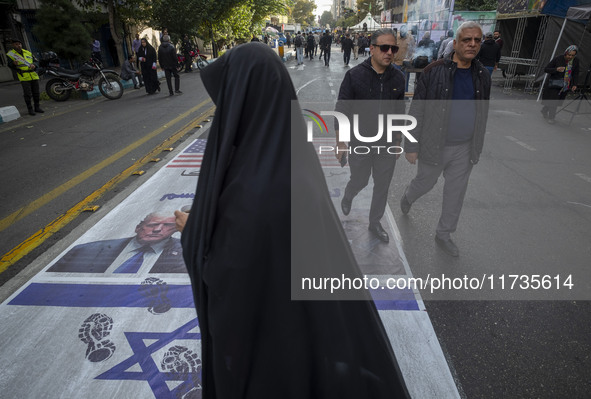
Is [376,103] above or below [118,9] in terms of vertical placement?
below

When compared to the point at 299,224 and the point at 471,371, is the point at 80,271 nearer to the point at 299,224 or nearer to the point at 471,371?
the point at 299,224

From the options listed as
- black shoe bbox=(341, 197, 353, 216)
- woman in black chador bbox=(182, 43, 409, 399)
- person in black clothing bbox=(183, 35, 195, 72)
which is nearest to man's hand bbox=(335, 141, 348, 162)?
black shoe bbox=(341, 197, 353, 216)

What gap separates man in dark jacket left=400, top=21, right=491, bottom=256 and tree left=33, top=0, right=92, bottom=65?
15.3 meters

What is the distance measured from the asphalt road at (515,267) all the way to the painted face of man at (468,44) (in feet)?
6.26

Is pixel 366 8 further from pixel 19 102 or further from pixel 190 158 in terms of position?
pixel 190 158

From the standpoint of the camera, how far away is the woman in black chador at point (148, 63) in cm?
1295

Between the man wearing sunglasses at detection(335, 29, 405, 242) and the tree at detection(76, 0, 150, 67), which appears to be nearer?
the man wearing sunglasses at detection(335, 29, 405, 242)

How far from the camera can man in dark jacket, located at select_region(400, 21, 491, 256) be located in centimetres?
341

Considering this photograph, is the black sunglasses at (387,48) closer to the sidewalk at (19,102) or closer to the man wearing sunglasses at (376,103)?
the man wearing sunglasses at (376,103)

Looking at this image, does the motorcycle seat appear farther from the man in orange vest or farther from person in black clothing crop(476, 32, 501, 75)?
person in black clothing crop(476, 32, 501, 75)

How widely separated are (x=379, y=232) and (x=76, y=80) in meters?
12.6

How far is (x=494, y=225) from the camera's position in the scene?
4348mm

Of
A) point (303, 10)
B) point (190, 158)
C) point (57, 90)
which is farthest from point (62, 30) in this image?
point (303, 10)

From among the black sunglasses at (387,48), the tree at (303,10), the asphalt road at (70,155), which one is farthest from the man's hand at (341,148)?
the tree at (303,10)
